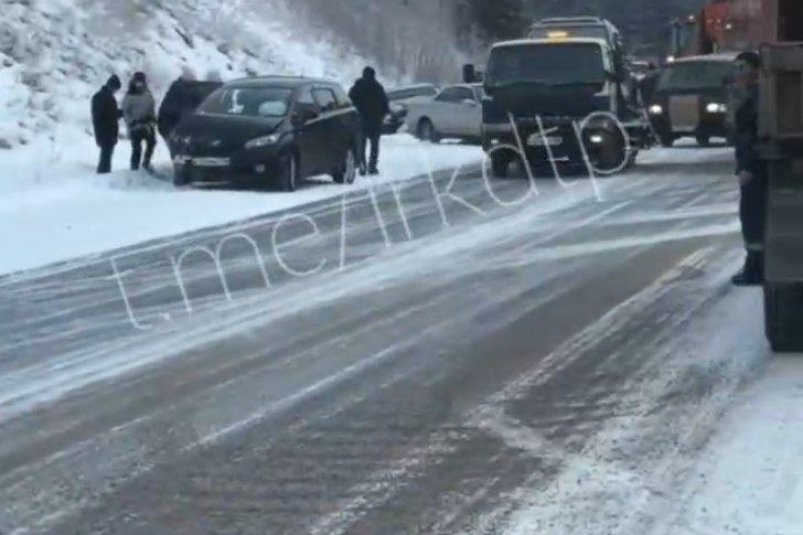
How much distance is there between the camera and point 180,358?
38.6ft

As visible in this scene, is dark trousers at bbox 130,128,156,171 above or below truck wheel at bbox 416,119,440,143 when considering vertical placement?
above

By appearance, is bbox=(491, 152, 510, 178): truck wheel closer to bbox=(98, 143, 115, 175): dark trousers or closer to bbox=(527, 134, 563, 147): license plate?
bbox=(527, 134, 563, 147): license plate

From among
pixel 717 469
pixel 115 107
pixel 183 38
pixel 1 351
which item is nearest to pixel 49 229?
pixel 115 107

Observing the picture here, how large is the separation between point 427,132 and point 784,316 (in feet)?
104

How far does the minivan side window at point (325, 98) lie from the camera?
92.4 ft

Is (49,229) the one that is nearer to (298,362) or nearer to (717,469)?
(298,362)

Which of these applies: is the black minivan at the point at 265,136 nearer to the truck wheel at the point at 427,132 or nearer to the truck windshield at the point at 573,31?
the truck windshield at the point at 573,31

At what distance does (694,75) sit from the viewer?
38.2 meters

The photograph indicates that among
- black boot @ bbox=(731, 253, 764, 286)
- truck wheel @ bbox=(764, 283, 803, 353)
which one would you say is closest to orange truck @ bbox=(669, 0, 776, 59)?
black boot @ bbox=(731, 253, 764, 286)

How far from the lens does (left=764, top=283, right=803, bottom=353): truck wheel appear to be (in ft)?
37.5

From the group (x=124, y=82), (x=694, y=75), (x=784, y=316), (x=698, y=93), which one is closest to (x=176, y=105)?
(x=124, y=82)

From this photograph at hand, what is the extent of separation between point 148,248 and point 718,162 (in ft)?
51.5

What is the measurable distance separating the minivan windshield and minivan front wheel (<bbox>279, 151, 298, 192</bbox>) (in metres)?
0.76

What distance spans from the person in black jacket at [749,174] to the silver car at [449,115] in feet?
88.3
